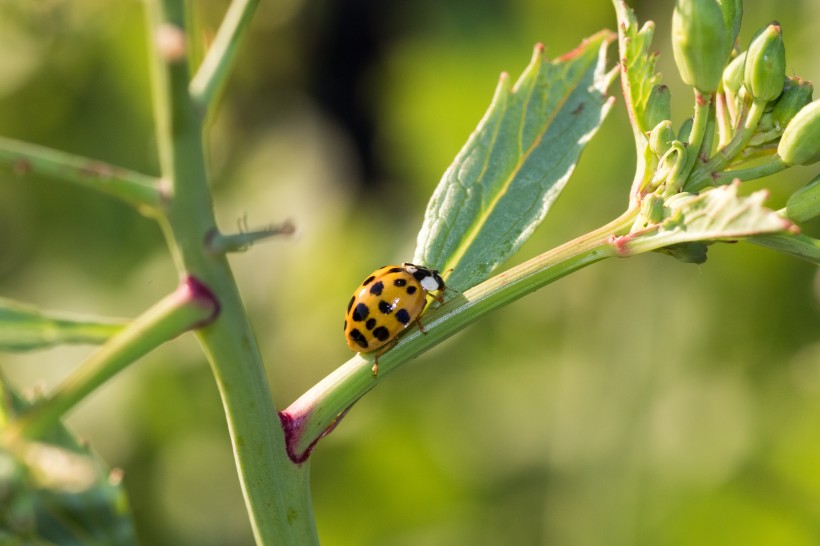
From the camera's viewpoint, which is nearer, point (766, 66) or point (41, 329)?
point (41, 329)

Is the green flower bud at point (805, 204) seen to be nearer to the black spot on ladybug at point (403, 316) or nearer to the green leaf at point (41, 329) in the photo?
the black spot on ladybug at point (403, 316)

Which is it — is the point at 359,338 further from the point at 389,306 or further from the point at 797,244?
the point at 797,244

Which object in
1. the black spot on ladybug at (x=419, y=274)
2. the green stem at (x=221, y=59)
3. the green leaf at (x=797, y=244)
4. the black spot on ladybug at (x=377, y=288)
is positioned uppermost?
the green stem at (x=221, y=59)

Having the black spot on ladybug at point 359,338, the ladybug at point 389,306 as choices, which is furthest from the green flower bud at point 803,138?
the black spot on ladybug at point 359,338

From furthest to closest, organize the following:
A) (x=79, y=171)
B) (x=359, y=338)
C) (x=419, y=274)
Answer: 1. (x=419, y=274)
2. (x=359, y=338)
3. (x=79, y=171)

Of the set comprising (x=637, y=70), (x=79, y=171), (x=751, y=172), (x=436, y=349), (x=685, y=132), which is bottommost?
(x=751, y=172)

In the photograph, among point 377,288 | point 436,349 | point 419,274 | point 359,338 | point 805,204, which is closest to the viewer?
point 805,204

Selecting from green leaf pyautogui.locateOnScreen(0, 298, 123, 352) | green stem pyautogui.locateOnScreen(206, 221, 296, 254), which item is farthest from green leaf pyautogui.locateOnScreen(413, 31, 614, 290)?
green leaf pyautogui.locateOnScreen(0, 298, 123, 352)

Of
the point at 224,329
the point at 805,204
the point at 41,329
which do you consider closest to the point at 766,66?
the point at 805,204

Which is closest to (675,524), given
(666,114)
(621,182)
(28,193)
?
(621,182)
